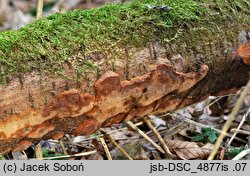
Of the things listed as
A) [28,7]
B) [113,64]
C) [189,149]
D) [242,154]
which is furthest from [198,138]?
[28,7]

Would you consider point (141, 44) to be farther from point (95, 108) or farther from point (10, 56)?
point (10, 56)

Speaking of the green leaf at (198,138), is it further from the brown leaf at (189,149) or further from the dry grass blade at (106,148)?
the dry grass blade at (106,148)

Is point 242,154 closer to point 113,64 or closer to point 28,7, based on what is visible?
point 113,64

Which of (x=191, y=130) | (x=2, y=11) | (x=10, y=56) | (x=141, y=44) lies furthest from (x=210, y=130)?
(x=2, y=11)

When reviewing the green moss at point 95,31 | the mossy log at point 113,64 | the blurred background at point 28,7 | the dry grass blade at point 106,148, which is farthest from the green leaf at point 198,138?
the blurred background at point 28,7

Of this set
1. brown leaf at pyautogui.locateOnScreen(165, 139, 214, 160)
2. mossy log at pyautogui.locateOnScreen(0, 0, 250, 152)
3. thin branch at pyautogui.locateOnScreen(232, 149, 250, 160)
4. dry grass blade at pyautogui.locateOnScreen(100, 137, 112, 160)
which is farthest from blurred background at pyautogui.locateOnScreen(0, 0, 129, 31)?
thin branch at pyautogui.locateOnScreen(232, 149, 250, 160)

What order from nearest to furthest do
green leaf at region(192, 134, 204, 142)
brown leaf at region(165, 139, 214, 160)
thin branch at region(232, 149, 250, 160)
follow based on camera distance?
thin branch at region(232, 149, 250, 160) → brown leaf at region(165, 139, 214, 160) → green leaf at region(192, 134, 204, 142)

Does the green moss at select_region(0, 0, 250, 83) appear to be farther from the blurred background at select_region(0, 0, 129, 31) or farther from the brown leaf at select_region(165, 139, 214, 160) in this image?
the blurred background at select_region(0, 0, 129, 31)

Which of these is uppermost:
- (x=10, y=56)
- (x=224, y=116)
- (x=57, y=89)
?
(x=10, y=56)
